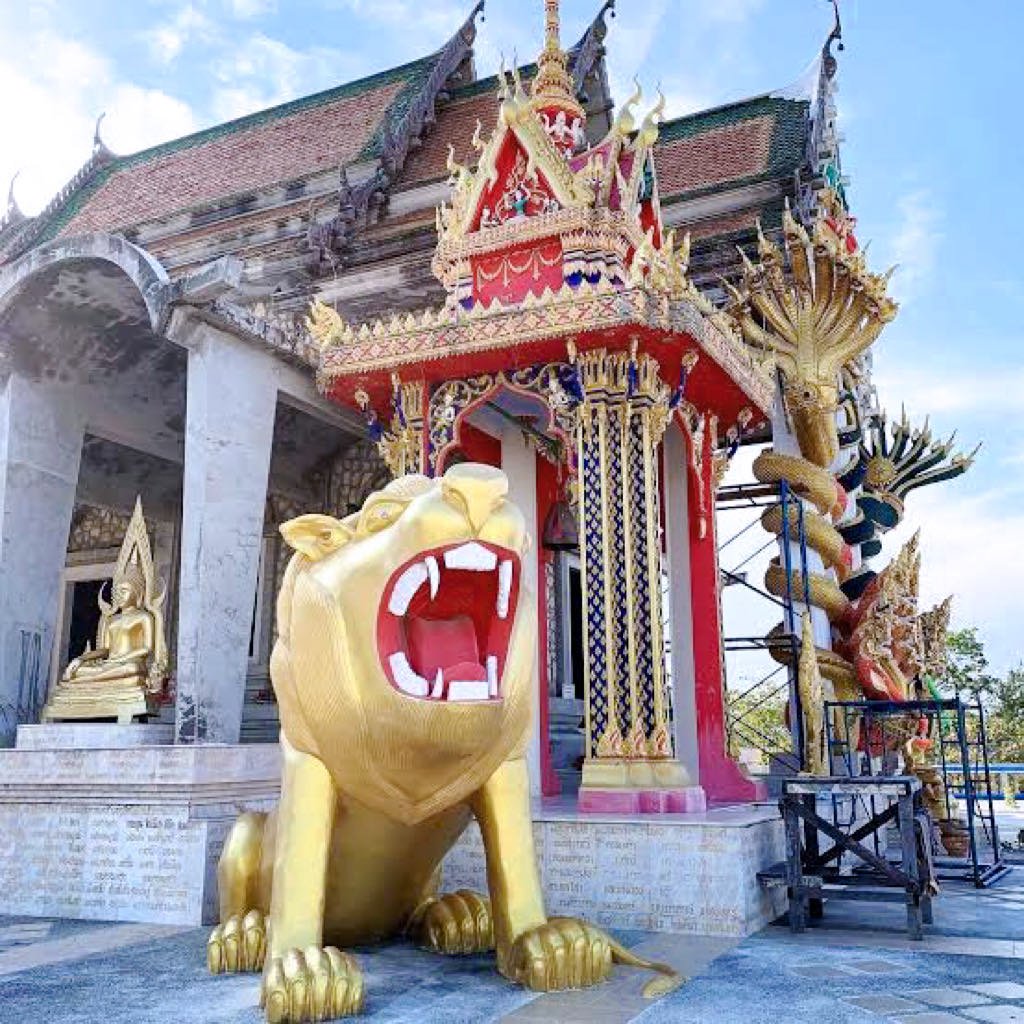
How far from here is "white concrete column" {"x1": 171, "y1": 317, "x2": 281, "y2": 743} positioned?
6.71 metres

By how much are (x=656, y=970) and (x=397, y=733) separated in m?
1.69

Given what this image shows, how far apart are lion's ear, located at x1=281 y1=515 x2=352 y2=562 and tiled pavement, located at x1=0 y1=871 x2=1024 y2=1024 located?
66.5 inches

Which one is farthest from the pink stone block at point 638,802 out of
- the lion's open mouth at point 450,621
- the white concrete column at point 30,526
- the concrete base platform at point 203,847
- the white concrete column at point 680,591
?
the white concrete column at point 30,526

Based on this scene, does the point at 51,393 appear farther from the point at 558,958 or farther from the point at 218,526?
the point at 558,958

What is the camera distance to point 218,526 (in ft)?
22.7

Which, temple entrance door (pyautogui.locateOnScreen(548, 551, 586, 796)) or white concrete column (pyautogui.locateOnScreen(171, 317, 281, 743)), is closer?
white concrete column (pyautogui.locateOnScreen(171, 317, 281, 743))

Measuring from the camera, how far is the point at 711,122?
493 inches

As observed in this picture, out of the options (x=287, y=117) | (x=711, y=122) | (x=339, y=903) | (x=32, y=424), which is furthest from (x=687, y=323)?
(x=287, y=117)

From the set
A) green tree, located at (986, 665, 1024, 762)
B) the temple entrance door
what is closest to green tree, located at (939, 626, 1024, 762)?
green tree, located at (986, 665, 1024, 762)

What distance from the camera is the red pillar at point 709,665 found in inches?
318

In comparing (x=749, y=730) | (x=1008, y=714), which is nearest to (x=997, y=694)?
(x=1008, y=714)

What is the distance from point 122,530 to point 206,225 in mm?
4284

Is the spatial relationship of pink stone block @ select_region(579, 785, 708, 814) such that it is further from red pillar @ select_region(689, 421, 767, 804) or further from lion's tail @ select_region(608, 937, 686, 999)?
lion's tail @ select_region(608, 937, 686, 999)

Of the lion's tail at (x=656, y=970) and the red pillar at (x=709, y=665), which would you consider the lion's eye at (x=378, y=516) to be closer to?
the lion's tail at (x=656, y=970)
